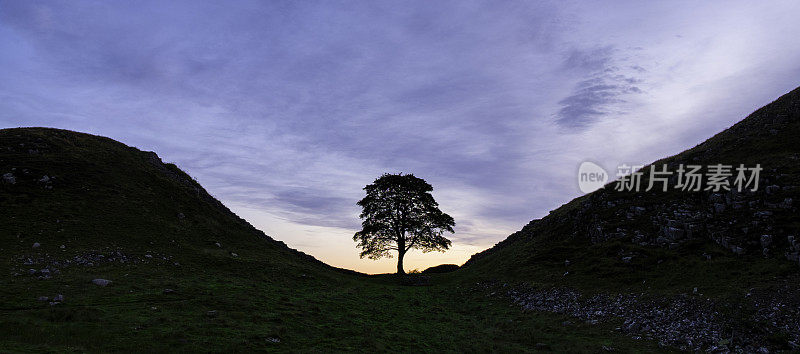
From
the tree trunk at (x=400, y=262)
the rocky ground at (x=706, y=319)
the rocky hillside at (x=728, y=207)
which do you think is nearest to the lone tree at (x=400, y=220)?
the tree trunk at (x=400, y=262)

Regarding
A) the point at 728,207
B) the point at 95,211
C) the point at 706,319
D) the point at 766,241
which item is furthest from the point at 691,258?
the point at 95,211

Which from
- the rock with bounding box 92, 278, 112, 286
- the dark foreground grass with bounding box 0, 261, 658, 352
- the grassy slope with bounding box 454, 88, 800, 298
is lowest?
the dark foreground grass with bounding box 0, 261, 658, 352

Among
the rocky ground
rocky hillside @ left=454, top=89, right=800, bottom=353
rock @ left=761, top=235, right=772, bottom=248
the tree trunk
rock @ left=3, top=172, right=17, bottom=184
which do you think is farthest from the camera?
the tree trunk

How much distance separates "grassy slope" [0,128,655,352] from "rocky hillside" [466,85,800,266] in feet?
46.7

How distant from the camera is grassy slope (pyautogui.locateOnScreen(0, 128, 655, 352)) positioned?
675 inches

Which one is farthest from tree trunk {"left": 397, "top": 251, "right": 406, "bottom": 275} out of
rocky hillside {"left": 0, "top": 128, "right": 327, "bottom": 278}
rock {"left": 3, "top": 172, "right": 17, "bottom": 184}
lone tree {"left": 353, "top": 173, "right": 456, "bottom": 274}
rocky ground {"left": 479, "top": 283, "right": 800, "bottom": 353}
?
rock {"left": 3, "top": 172, "right": 17, "bottom": 184}

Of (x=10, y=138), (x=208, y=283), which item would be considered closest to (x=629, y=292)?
(x=208, y=283)

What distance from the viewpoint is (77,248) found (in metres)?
30.7

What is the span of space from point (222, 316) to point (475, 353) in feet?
44.4

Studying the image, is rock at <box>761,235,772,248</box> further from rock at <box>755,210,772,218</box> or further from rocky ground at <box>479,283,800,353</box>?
rocky ground at <box>479,283,800,353</box>

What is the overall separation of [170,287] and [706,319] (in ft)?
107

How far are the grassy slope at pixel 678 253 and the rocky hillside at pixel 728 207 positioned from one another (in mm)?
135

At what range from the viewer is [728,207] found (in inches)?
1267

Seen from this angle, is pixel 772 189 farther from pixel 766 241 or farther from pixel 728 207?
pixel 766 241
